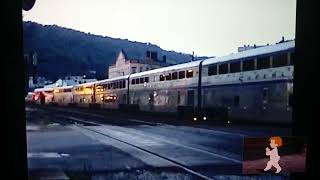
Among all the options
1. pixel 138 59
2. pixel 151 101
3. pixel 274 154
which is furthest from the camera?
pixel 151 101

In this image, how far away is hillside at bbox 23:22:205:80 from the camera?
2.83m

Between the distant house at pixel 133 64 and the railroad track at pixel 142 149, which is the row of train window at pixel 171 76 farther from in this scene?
the railroad track at pixel 142 149

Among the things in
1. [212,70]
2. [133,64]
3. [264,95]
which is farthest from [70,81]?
[264,95]

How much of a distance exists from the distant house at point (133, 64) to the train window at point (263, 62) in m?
0.78

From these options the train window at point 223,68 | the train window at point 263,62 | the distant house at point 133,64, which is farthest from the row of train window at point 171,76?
the train window at point 263,62

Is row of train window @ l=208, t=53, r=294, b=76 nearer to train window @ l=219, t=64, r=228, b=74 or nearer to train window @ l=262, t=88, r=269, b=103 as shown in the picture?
train window @ l=219, t=64, r=228, b=74

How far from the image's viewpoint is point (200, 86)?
12.3 ft

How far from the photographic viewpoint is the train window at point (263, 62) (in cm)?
345

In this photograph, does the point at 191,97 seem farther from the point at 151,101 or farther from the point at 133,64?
the point at 133,64

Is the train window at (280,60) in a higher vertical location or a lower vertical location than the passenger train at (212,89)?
higher

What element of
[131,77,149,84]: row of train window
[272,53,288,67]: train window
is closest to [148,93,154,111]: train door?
[131,77,149,84]: row of train window

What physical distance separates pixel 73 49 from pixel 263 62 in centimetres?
155

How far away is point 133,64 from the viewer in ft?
10.8
